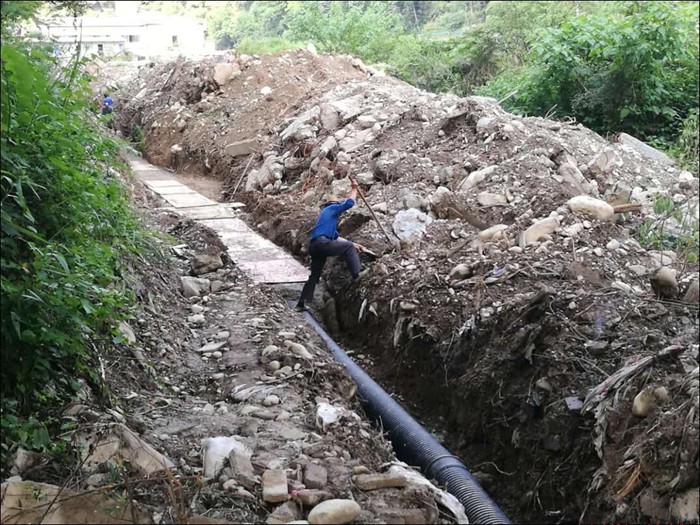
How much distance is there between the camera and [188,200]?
9406mm

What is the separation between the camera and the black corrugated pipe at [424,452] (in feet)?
12.1

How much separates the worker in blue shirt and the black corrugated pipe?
47.4 inches

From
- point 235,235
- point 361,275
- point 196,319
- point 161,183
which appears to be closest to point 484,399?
point 361,275

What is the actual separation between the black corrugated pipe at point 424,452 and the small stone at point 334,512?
103cm

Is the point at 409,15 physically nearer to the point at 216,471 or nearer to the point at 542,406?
the point at 542,406

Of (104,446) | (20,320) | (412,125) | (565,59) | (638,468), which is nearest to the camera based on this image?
(20,320)

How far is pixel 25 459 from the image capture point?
2707 mm

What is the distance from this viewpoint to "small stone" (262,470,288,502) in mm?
2871

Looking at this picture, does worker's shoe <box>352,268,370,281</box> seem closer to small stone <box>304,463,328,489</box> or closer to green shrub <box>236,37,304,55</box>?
small stone <box>304,463,328,489</box>

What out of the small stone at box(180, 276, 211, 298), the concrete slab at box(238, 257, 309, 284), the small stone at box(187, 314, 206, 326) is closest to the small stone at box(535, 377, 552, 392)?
the small stone at box(187, 314, 206, 326)

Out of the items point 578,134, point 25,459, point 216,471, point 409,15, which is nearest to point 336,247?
point 409,15

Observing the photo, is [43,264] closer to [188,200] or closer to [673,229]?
[673,229]

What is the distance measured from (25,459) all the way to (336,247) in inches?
148

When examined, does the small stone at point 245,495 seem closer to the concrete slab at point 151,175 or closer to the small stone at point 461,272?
the small stone at point 461,272
